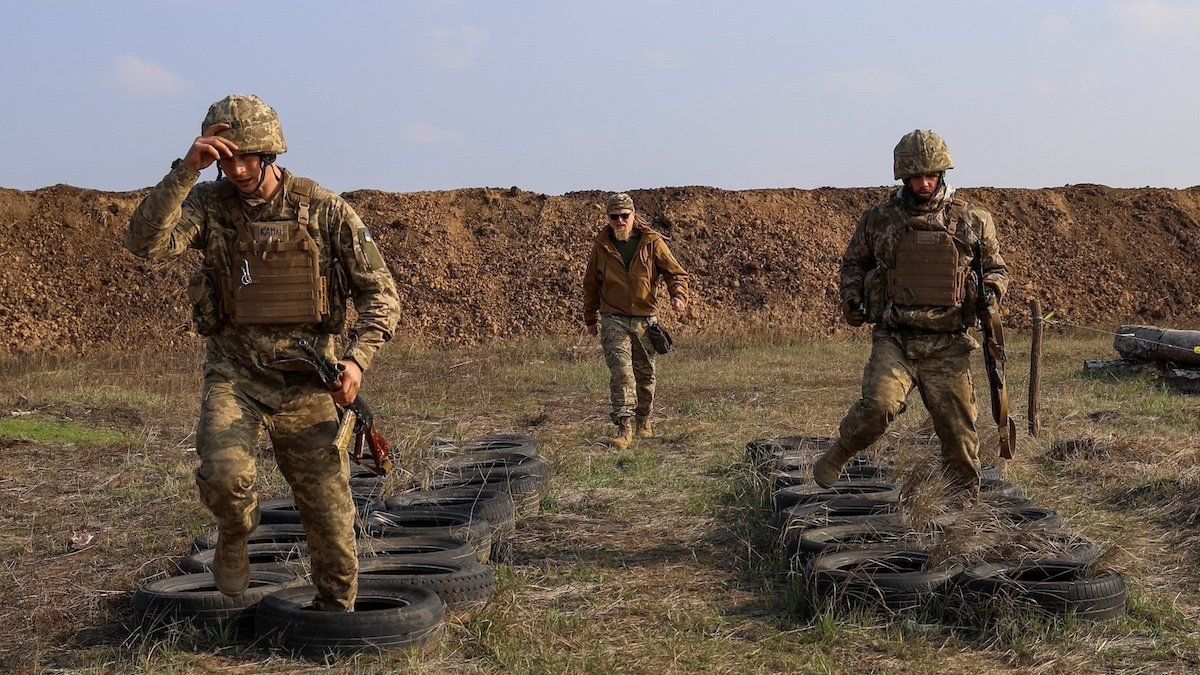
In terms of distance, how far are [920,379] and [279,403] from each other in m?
3.49

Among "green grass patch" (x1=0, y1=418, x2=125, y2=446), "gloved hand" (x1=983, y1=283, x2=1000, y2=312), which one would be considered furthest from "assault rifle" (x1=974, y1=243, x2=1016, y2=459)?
"green grass patch" (x1=0, y1=418, x2=125, y2=446)

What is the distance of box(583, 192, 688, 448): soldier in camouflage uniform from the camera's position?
36.0ft

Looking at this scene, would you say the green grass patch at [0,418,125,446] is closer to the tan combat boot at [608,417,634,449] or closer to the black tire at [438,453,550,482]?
the black tire at [438,453,550,482]

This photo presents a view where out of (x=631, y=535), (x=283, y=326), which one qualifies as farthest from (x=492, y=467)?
(x=283, y=326)

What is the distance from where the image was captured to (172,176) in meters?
4.47

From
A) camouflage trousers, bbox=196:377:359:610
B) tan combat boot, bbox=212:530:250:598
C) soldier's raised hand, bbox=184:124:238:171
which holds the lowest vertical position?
tan combat boot, bbox=212:530:250:598

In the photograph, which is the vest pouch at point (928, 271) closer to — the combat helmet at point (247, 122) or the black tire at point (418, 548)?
the black tire at point (418, 548)

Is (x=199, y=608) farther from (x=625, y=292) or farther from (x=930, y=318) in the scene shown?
(x=625, y=292)

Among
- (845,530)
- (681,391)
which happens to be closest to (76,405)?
(681,391)

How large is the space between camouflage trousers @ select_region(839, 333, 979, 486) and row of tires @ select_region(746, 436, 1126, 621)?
266mm

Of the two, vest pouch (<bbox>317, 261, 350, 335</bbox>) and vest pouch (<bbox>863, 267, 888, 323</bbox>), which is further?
vest pouch (<bbox>863, 267, 888, 323</bbox>)

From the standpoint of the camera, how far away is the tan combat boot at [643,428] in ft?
37.6

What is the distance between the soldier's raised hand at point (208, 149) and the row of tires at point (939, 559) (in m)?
3.12

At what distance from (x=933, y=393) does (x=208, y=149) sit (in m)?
3.97
